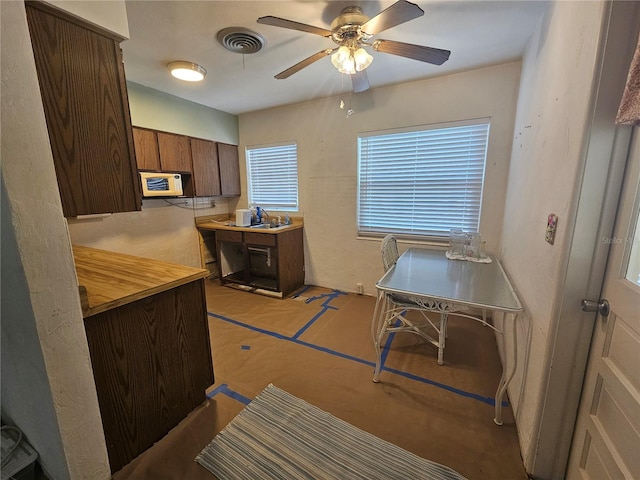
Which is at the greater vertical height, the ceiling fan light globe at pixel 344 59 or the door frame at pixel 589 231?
the ceiling fan light globe at pixel 344 59

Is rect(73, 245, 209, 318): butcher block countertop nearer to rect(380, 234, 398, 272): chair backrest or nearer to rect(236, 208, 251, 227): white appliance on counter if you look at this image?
rect(380, 234, 398, 272): chair backrest

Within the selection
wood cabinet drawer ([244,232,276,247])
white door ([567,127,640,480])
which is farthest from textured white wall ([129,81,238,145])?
white door ([567,127,640,480])

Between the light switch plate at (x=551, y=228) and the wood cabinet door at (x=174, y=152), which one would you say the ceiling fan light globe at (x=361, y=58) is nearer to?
the light switch plate at (x=551, y=228)

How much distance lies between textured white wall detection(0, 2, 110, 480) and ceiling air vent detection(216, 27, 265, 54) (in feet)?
4.21

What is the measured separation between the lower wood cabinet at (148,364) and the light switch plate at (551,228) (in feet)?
5.80

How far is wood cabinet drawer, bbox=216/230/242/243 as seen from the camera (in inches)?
130

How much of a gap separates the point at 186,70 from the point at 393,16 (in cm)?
176

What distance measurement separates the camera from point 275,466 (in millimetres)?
1244

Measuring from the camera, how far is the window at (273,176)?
3480 mm

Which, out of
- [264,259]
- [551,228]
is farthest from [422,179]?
[264,259]

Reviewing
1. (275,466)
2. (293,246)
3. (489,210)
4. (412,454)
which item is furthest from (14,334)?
(489,210)

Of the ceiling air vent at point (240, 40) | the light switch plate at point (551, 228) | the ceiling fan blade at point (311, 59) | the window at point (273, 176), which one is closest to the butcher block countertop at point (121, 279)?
the ceiling fan blade at point (311, 59)

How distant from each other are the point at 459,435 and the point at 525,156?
180cm

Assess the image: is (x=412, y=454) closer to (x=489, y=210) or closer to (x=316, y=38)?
(x=489, y=210)
